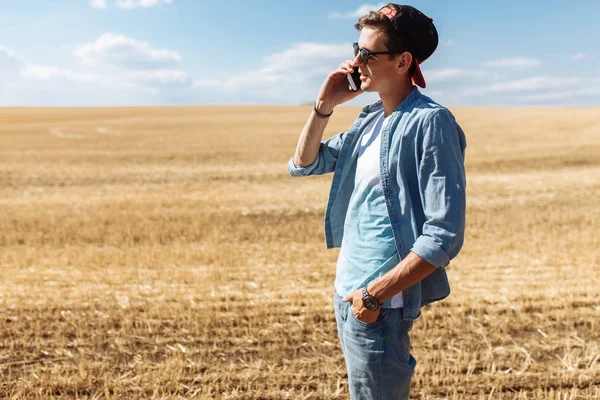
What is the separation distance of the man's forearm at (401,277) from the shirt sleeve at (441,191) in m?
0.03

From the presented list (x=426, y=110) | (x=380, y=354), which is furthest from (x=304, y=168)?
(x=380, y=354)

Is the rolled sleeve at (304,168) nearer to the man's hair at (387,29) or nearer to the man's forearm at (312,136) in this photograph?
the man's forearm at (312,136)

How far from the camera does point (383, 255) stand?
2021mm

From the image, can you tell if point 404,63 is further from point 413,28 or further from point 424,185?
point 424,185

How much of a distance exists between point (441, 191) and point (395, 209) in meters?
0.20

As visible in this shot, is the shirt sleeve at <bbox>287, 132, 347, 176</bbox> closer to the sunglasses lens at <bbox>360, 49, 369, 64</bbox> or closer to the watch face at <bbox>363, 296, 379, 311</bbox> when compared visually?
the sunglasses lens at <bbox>360, 49, 369, 64</bbox>

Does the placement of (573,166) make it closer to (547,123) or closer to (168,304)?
(547,123)

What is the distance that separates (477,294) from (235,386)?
3.25 meters

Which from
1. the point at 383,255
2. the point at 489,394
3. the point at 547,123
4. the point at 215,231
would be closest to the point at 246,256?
the point at 215,231

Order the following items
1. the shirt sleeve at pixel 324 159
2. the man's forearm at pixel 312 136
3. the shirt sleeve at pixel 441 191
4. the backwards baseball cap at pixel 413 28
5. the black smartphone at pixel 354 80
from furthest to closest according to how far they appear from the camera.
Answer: the shirt sleeve at pixel 324 159 < the man's forearm at pixel 312 136 < the black smartphone at pixel 354 80 < the backwards baseball cap at pixel 413 28 < the shirt sleeve at pixel 441 191

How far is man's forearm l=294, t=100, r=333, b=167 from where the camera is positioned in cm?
232

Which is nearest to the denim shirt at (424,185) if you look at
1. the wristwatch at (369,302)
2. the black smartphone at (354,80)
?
the wristwatch at (369,302)

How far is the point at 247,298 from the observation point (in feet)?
19.5

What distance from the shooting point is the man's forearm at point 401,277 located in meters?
Answer: 1.86
